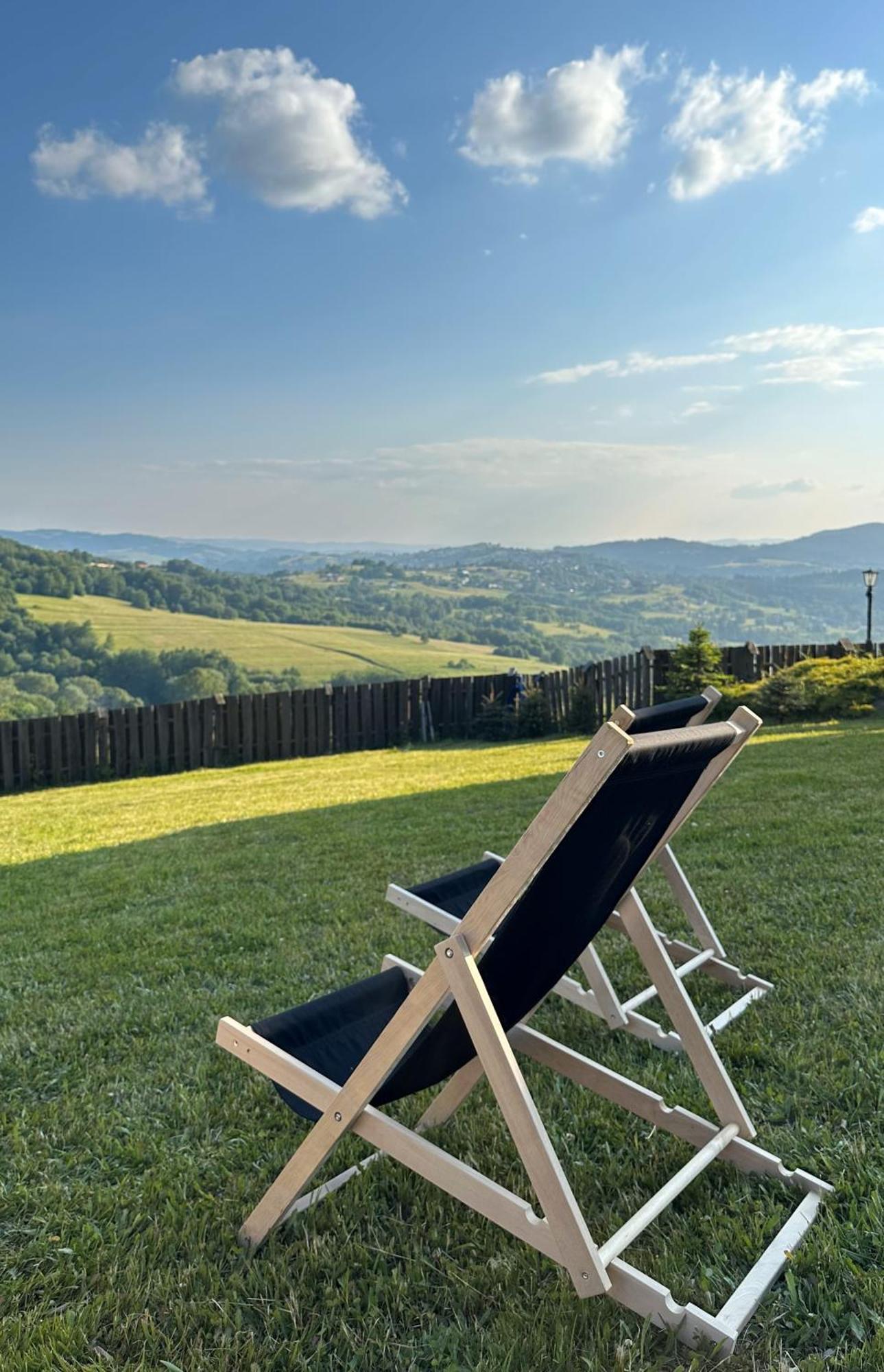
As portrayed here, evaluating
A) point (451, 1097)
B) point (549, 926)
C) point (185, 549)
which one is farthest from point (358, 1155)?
point (185, 549)

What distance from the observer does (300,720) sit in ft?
53.4

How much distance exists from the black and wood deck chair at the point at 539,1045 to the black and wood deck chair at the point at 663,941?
0.28 metres

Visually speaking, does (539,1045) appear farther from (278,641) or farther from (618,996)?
(278,641)

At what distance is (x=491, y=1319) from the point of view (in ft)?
5.31

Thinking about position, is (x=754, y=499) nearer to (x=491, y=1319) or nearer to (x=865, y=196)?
(x=865, y=196)

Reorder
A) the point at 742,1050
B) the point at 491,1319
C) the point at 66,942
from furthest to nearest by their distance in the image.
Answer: the point at 66,942, the point at 742,1050, the point at 491,1319

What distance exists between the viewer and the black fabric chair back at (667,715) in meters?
2.18

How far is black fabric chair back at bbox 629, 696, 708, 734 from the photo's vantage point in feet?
7.16

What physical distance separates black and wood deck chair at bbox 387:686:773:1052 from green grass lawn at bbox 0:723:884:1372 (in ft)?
0.31

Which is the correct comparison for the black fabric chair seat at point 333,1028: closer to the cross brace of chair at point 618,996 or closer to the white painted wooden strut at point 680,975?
the cross brace of chair at point 618,996

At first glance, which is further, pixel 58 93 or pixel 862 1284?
pixel 58 93

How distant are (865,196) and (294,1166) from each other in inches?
748

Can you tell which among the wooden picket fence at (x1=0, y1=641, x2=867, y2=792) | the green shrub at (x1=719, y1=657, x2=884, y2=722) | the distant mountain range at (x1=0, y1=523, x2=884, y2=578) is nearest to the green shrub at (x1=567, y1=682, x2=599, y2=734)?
the wooden picket fence at (x1=0, y1=641, x2=867, y2=792)

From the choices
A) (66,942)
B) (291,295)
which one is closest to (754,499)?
(291,295)
